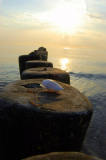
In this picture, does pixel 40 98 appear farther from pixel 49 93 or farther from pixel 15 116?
pixel 15 116

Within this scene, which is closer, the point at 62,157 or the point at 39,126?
the point at 62,157

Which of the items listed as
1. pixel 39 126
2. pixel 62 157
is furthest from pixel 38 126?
pixel 62 157

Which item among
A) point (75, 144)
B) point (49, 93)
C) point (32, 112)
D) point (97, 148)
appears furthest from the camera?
point (97, 148)

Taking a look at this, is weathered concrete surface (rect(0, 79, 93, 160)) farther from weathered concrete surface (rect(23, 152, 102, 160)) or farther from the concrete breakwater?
weathered concrete surface (rect(23, 152, 102, 160))

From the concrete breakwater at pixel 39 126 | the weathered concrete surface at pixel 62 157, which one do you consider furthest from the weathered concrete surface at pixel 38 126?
the weathered concrete surface at pixel 62 157

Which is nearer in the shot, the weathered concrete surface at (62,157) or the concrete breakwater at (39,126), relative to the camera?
the weathered concrete surface at (62,157)

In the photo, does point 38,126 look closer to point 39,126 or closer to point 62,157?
point 39,126

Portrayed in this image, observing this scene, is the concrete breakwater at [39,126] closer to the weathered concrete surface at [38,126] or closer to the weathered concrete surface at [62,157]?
the weathered concrete surface at [38,126]

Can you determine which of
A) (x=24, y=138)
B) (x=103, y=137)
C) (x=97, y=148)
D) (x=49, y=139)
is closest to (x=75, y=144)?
(x=49, y=139)
